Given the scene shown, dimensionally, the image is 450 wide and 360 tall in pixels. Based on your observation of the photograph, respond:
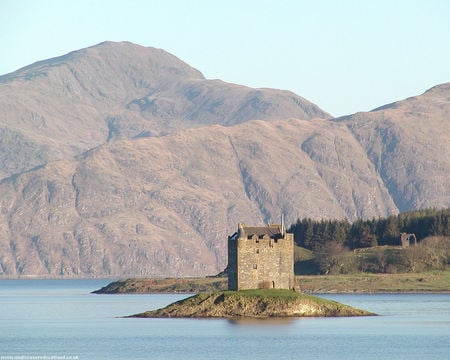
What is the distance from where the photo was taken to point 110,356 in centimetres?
10875

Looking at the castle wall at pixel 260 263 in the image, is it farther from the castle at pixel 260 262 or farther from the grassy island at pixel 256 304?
the grassy island at pixel 256 304

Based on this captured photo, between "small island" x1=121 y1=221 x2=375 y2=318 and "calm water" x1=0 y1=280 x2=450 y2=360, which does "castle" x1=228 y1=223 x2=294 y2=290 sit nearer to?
"small island" x1=121 y1=221 x2=375 y2=318

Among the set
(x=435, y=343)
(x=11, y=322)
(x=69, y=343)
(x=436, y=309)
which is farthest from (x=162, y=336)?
(x=436, y=309)

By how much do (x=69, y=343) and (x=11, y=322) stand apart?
41.2m

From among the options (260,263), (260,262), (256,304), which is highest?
(260,262)

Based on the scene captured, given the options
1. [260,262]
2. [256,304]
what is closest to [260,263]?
[260,262]

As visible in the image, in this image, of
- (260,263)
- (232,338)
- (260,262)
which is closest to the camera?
(232,338)

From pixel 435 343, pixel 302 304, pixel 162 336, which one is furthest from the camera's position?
pixel 302 304

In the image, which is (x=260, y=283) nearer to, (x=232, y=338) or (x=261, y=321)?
(x=261, y=321)

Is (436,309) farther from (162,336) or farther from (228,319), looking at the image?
(162,336)

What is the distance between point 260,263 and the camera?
134000 mm

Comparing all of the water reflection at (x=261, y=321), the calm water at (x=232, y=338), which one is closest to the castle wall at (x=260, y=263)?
the water reflection at (x=261, y=321)

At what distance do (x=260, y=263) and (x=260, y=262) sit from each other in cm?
16

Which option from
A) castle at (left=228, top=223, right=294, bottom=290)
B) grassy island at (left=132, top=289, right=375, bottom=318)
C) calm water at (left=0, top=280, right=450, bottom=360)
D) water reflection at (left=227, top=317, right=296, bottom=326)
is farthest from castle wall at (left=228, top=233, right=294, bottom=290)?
calm water at (left=0, top=280, right=450, bottom=360)
